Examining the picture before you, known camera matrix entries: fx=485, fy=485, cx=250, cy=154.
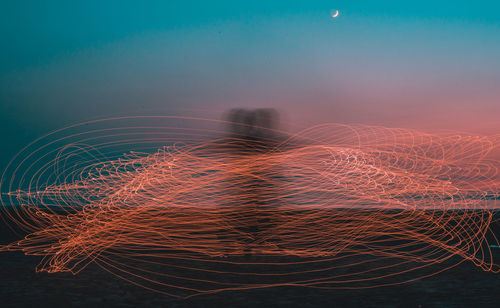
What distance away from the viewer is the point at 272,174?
244 inches

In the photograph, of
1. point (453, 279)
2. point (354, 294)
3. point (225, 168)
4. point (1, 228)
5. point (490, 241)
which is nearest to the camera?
point (354, 294)

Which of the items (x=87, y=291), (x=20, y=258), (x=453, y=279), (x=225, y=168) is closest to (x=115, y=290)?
(x=87, y=291)

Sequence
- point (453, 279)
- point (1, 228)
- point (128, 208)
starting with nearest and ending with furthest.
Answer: point (453, 279) → point (128, 208) → point (1, 228)

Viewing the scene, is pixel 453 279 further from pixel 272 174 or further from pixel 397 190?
pixel 272 174

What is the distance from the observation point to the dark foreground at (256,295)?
4484 mm

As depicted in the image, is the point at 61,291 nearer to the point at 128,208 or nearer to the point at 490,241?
the point at 128,208

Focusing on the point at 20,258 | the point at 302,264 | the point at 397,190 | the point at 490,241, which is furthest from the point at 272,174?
the point at 490,241

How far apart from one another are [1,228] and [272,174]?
30.3 ft

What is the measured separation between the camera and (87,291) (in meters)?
5.10

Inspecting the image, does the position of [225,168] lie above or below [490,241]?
above

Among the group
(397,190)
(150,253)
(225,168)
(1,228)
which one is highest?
(225,168)

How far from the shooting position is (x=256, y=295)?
4797 mm

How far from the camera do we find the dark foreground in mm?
4484

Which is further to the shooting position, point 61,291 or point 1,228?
point 1,228
